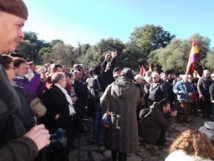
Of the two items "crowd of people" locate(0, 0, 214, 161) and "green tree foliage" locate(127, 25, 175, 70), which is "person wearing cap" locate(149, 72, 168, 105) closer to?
"crowd of people" locate(0, 0, 214, 161)

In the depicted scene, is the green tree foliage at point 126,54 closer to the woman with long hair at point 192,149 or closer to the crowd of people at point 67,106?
the crowd of people at point 67,106

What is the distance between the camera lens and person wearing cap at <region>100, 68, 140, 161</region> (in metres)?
4.21

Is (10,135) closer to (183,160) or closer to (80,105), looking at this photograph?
(183,160)

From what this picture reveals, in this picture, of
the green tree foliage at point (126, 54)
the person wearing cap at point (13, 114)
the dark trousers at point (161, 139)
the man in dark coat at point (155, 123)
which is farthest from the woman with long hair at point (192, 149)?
the green tree foliage at point (126, 54)

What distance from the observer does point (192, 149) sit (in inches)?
81.5

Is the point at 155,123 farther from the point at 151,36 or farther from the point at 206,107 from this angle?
the point at 151,36

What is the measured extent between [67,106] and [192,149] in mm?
2437

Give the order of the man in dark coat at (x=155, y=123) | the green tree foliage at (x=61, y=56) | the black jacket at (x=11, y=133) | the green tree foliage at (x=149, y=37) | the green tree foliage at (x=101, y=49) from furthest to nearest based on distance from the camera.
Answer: the green tree foliage at (x=149, y=37)
the green tree foliage at (x=101, y=49)
the green tree foliage at (x=61, y=56)
the man in dark coat at (x=155, y=123)
the black jacket at (x=11, y=133)

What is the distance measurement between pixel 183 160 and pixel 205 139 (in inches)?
11.8

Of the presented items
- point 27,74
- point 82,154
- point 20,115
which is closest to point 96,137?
point 82,154

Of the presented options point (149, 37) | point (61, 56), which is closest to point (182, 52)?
point (61, 56)

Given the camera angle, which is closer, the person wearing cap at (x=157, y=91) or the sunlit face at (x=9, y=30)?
the sunlit face at (x=9, y=30)

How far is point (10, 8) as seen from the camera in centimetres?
120

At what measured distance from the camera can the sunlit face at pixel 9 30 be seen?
1193 millimetres
